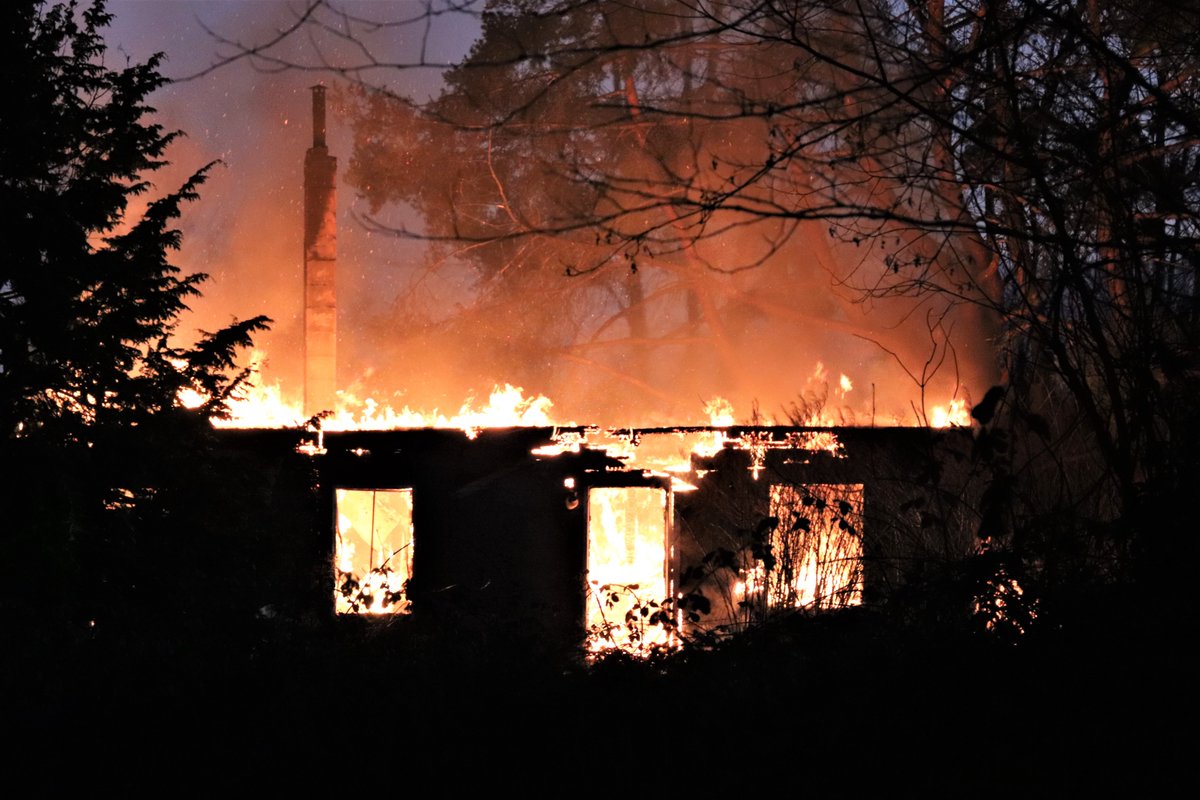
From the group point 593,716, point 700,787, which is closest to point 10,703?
point 593,716

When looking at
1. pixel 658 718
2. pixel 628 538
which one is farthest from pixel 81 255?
pixel 658 718

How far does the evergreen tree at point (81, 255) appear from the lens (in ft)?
41.7

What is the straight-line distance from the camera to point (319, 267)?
26.0 m

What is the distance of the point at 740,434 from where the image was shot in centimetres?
1495

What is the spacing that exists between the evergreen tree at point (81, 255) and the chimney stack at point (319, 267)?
1111 cm

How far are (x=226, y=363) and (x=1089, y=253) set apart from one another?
10.9 meters

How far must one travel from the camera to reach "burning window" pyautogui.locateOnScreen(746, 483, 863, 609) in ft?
24.8

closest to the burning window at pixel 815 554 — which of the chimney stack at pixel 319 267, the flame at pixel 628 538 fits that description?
the flame at pixel 628 538

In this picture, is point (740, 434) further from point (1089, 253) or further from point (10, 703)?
point (10, 703)

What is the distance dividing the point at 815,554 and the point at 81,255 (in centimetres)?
862

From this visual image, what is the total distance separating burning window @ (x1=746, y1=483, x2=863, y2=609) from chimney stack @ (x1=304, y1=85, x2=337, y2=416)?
1554 cm

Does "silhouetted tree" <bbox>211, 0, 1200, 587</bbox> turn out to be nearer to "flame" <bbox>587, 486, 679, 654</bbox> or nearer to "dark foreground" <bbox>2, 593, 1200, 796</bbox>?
"dark foreground" <bbox>2, 593, 1200, 796</bbox>

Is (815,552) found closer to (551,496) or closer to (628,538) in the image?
(551,496)

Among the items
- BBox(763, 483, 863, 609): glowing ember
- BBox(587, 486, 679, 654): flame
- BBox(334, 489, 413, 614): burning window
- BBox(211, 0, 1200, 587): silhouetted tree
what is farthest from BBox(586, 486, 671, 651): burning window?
BBox(211, 0, 1200, 587): silhouetted tree
